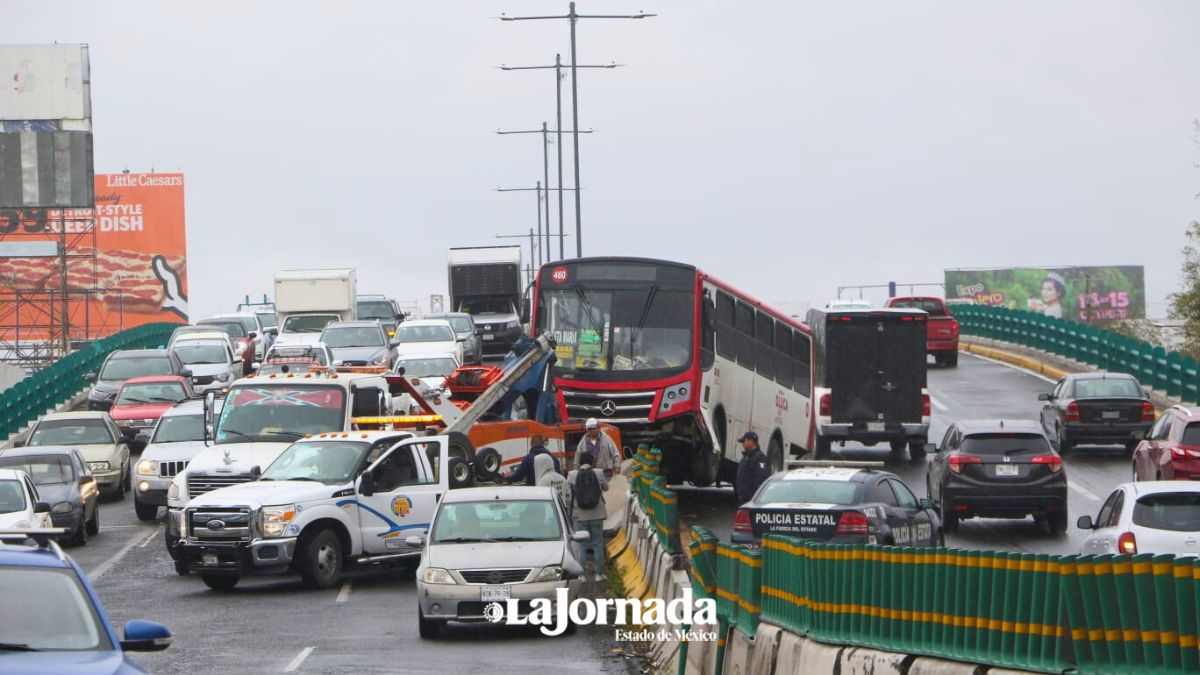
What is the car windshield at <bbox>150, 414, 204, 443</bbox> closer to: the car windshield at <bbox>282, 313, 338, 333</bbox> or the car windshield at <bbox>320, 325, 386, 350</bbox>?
the car windshield at <bbox>320, 325, 386, 350</bbox>

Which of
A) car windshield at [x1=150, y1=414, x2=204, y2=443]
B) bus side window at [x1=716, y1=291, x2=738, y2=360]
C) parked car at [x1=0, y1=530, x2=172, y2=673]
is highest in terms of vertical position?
bus side window at [x1=716, y1=291, x2=738, y2=360]

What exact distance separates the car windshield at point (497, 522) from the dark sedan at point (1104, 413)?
17659 mm

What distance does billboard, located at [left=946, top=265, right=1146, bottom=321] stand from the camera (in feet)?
433

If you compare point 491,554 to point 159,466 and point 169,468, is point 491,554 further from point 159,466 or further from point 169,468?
point 159,466

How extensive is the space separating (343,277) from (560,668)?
3985cm

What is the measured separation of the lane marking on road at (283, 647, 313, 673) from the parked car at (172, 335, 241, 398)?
28459mm

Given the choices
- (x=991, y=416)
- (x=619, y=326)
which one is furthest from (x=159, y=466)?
(x=991, y=416)

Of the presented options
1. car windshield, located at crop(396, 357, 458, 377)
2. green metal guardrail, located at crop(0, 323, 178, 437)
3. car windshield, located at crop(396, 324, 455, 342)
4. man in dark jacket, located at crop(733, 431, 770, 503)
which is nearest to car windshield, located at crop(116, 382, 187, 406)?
car windshield, located at crop(396, 357, 458, 377)

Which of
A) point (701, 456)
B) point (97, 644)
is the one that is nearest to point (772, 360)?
point (701, 456)

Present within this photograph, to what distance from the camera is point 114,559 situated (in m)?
26.2

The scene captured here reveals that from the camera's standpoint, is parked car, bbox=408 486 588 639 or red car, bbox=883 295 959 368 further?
red car, bbox=883 295 959 368

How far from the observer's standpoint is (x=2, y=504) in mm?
25062

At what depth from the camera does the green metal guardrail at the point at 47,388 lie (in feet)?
153

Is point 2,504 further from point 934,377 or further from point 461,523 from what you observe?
point 934,377
